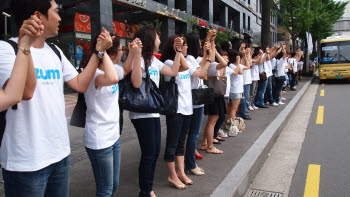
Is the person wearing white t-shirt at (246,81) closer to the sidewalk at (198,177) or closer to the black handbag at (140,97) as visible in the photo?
the sidewalk at (198,177)

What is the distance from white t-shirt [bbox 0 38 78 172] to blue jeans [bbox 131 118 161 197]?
42.9 inches

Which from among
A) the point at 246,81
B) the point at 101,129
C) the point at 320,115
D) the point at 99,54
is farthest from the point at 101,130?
the point at 320,115

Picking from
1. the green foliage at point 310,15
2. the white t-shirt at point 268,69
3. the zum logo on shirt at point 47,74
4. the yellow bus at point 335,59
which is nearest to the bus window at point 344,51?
the yellow bus at point 335,59

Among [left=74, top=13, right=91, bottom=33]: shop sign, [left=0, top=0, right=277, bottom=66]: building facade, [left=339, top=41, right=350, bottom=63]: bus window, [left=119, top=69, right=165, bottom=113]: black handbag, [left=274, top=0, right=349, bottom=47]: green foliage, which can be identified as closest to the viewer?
[left=119, top=69, right=165, bottom=113]: black handbag

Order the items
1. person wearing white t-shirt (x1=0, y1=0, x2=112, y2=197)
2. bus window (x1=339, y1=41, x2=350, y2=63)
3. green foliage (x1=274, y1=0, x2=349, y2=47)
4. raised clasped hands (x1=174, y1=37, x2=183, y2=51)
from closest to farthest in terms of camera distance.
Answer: person wearing white t-shirt (x1=0, y1=0, x2=112, y2=197), raised clasped hands (x1=174, y1=37, x2=183, y2=51), bus window (x1=339, y1=41, x2=350, y2=63), green foliage (x1=274, y1=0, x2=349, y2=47)

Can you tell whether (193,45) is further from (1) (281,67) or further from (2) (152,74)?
(1) (281,67)

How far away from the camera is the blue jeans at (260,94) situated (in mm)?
8875

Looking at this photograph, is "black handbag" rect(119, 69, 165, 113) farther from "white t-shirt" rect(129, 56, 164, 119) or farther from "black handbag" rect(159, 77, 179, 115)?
"black handbag" rect(159, 77, 179, 115)

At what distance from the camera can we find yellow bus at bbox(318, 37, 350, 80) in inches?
658

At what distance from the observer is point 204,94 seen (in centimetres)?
371

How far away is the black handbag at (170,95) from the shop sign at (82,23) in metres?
12.6

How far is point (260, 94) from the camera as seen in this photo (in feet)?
29.4

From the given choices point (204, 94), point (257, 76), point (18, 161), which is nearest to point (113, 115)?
point (18, 161)

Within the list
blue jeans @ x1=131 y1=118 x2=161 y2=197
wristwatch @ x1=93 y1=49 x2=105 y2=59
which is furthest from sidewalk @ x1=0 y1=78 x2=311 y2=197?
wristwatch @ x1=93 y1=49 x2=105 y2=59
